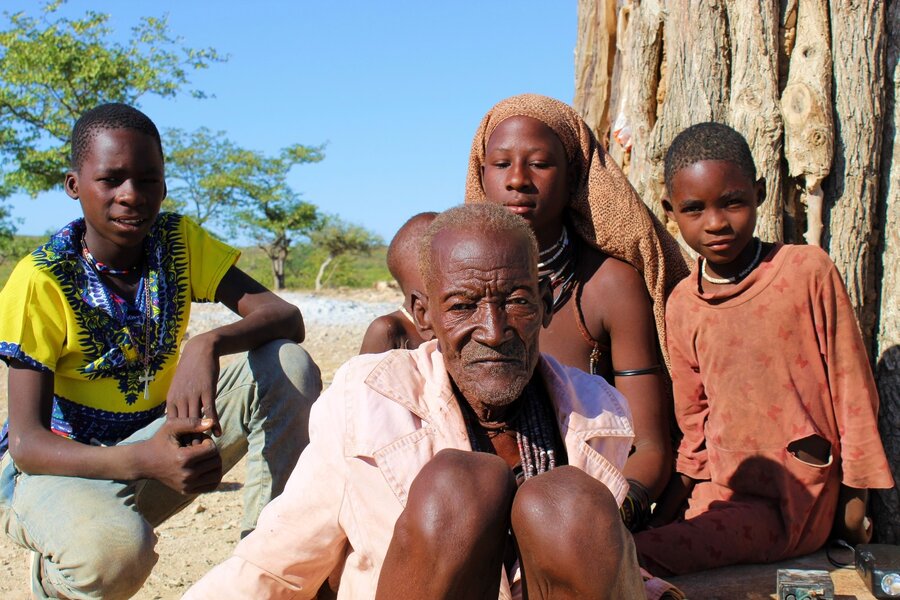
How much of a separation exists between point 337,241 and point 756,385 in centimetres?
2742

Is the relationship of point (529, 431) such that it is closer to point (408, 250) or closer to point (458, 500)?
point (458, 500)

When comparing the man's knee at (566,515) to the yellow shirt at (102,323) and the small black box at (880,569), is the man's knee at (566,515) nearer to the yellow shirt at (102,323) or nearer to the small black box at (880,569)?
the small black box at (880,569)

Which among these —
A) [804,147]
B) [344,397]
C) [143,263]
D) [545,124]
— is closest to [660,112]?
[804,147]

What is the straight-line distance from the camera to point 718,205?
307 cm

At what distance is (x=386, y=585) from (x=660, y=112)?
304 centimetres

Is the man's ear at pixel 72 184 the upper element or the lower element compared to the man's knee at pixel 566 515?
upper

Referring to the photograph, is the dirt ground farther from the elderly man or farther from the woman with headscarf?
the elderly man

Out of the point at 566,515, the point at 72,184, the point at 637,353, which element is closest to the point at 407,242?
the point at 637,353

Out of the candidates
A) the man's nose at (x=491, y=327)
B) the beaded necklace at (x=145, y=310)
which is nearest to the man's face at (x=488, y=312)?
the man's nose at (x=491, y=327)

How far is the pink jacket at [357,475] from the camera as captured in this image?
2.00m

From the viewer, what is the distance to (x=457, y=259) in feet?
6.92

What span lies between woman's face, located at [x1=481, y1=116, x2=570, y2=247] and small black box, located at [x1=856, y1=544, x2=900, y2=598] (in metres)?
1.48

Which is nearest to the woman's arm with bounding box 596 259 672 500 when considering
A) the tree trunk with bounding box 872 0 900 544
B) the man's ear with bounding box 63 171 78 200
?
the tree trunk with bounding box 872 0 900 544

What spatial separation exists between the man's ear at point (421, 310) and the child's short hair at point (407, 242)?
917 millimetres
